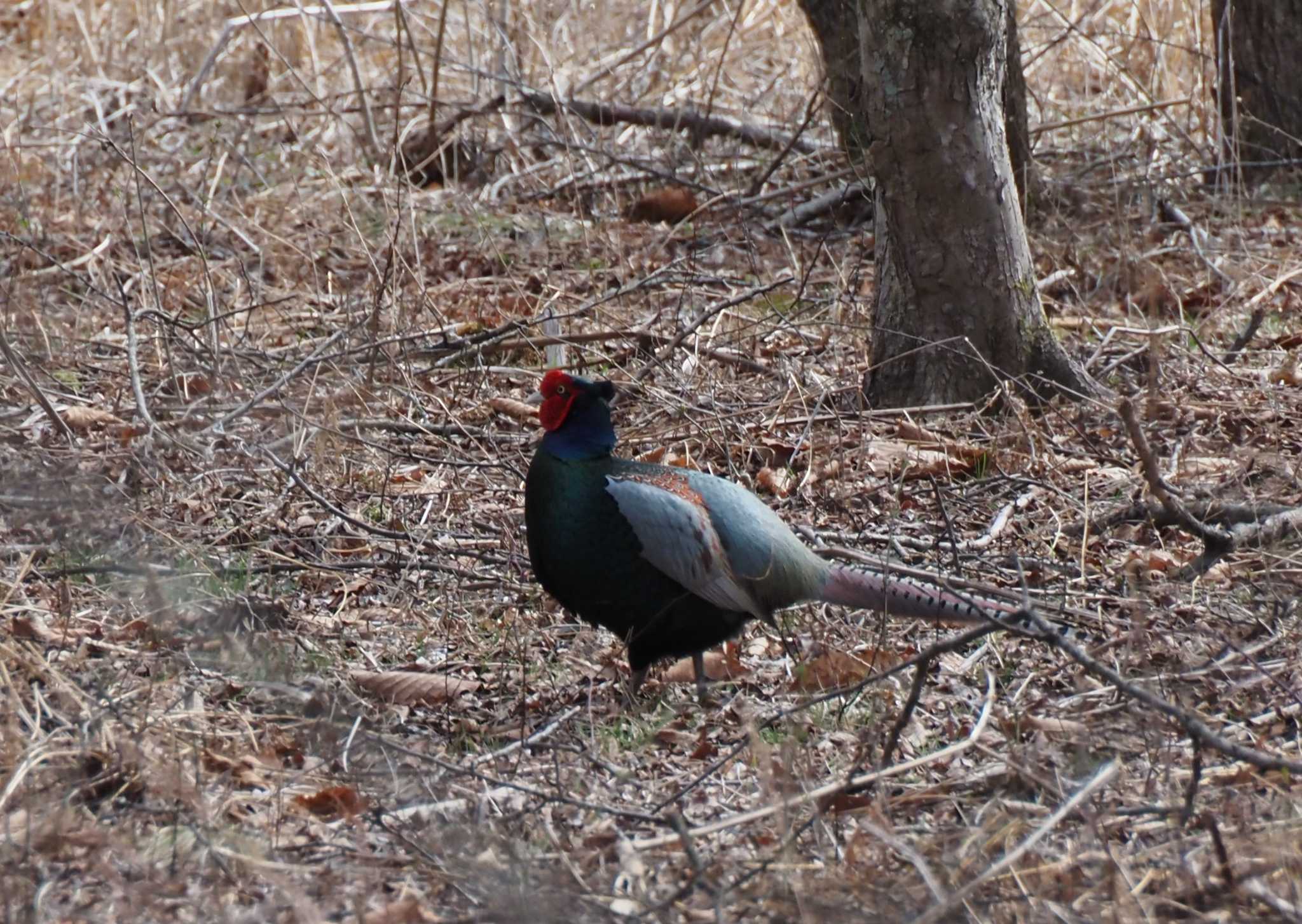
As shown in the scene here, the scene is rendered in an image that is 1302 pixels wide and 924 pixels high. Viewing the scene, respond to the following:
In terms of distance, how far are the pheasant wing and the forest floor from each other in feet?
0.52

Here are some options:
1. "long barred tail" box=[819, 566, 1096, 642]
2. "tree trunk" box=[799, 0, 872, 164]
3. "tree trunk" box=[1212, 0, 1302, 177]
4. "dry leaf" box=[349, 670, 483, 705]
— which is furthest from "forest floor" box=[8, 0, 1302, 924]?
"tree trunk" box=[799, 0, 872, 164]

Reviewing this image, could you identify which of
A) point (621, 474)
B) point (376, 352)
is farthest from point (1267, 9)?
point (621, 474)

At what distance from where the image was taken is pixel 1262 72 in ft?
24.6

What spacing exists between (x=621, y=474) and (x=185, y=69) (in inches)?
258

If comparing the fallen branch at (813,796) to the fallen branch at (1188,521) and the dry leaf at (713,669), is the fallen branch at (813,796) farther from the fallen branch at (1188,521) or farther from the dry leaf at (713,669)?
the dry leaf at (713,669)

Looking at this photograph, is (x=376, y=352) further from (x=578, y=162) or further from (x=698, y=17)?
(x=698, y=17)

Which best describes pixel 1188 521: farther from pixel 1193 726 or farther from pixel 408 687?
pixel 408 687

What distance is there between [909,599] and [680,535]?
559mm

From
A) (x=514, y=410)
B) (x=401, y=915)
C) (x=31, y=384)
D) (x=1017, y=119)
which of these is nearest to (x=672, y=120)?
(x=1017, y=119)

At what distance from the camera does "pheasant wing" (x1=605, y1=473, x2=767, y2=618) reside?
11.4 ft

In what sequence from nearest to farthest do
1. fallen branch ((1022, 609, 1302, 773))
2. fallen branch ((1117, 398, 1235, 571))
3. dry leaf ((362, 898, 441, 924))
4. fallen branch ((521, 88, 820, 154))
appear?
1. dry leaf ((362, 898, 441, 924))
2. fallen branch ((1022, 609, 1302, 773))
3. fallen branch ((1117, 398, 1235, 571))
4. fallen branch ((521, 88, 820, 154))

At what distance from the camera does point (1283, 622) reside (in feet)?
11.4

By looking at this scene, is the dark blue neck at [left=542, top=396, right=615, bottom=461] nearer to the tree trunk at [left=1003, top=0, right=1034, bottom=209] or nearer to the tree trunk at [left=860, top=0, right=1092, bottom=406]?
the tree trunk at [left=860, top=0, right=1092, bottom=406]

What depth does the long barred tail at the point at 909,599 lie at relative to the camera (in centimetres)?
351
